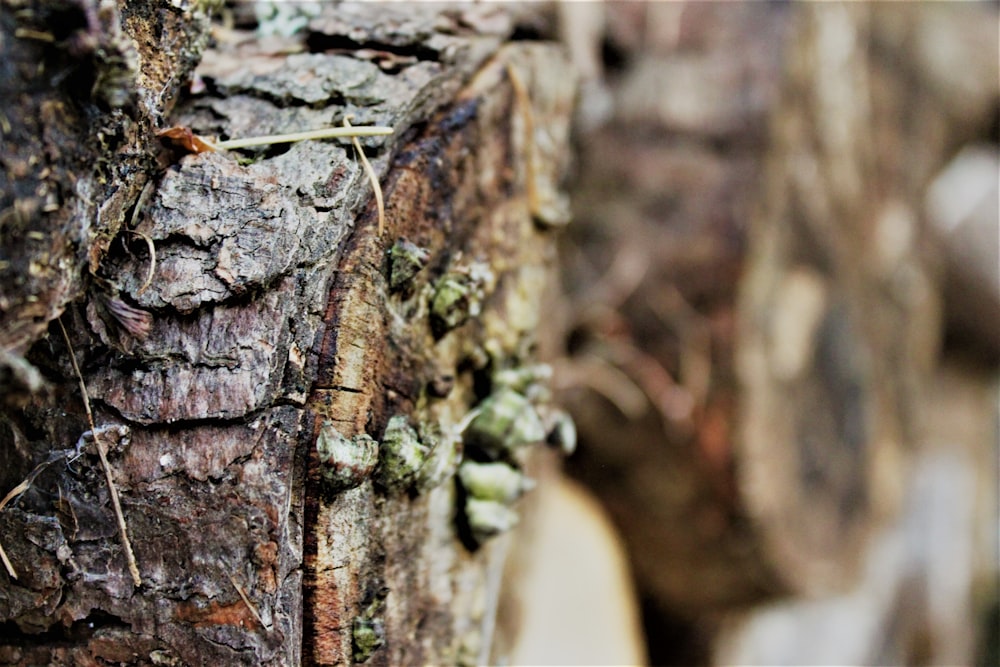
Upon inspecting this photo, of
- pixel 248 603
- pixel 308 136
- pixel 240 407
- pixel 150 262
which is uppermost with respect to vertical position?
pixel 308 136

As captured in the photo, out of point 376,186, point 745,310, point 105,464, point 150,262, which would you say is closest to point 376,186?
point 376,186

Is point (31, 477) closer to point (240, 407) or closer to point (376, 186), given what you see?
point (240, 407)

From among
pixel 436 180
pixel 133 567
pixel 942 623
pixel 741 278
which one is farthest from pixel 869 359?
pixel 133 567

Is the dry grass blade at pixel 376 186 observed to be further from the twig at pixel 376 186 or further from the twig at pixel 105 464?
the twig at pixel 105 464

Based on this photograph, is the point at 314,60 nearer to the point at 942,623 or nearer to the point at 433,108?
the point at 433,108

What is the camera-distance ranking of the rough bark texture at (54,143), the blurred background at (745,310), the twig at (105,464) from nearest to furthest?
the rough bark texture at (54,143) < the twig at (105,464) < the blurred background at (745,310)

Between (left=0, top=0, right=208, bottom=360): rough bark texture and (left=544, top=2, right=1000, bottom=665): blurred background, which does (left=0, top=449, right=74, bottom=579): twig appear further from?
(left=544, top=2, right=1000, bottom=665): blurred background

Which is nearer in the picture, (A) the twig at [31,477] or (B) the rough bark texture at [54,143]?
(B) the rough bark texture at [54,143]

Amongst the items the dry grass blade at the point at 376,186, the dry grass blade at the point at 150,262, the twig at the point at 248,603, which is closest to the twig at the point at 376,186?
the dry grass blade at the point at 376,186
